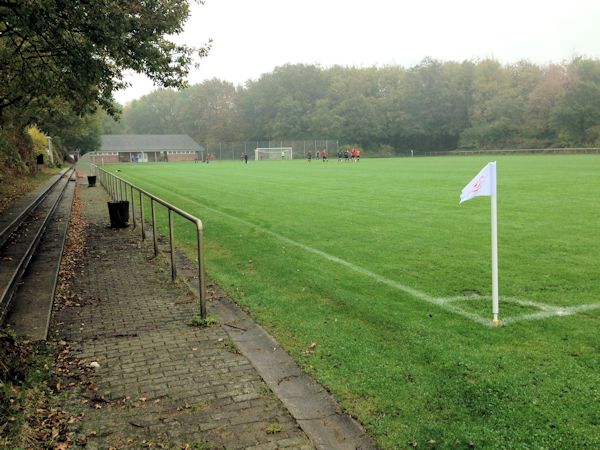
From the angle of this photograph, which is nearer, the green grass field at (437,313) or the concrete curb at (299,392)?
the concrete curb at (299,392)

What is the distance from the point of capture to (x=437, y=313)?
5.57m

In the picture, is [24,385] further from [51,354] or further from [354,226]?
[354,226]

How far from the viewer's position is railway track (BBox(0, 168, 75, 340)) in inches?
219

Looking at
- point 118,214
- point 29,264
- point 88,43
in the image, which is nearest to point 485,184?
point 29,264

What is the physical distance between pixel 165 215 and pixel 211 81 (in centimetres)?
10428

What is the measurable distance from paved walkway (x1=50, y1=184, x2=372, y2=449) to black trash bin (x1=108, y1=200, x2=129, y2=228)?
5.81m

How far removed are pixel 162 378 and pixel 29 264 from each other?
16.7 feet

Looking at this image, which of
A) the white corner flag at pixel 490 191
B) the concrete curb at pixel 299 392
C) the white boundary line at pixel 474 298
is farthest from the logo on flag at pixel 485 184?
the concrete curb at pixel 299 392

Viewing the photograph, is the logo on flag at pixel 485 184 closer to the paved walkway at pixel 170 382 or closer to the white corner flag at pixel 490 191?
the white corner flag at pixel 490 191

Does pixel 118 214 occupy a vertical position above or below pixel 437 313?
above

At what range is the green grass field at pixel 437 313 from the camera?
3484 millimetres

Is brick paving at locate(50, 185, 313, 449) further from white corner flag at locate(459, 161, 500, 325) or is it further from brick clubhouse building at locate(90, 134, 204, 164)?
brick clubhouse building at locate(90, 134, 204, 164)

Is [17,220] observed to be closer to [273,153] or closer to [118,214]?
[118,214]

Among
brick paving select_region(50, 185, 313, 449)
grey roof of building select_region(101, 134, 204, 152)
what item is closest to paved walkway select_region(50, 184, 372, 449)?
brick paving select_region(50, 185, 313, 449)
